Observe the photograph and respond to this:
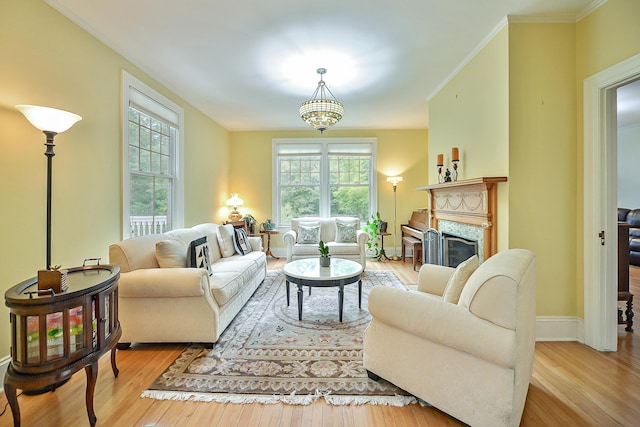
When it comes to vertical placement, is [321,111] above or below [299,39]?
below

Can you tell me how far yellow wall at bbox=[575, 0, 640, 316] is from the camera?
197cm

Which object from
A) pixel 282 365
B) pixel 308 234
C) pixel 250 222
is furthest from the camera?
pixel 250 222

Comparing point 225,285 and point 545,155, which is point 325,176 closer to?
point 225,285

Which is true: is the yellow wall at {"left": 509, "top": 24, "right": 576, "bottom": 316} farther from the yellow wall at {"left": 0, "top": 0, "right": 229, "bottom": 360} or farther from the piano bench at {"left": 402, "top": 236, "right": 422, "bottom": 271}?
the yellow wall at {"left": 0, "top": 0, "right": 229, "bottom": 360}

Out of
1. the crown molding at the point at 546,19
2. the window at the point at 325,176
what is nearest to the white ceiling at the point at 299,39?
the crown molding at the point at 546,19

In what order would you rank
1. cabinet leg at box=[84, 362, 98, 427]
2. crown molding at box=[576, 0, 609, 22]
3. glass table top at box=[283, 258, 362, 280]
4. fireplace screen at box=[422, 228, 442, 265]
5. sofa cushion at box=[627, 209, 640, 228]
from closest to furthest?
cabinet leg at box=[84, 362, 98, 427], crown molding at box=[576, 0, 609, 22], glass table top at box=[283, 258, 362, 280], fireplace screen at box=[422, 228, 442, 265], sofa cushion at box=[627, 209, 640, 228]

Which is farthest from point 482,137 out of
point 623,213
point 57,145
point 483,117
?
point 623,213

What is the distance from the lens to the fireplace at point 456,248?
2.98m

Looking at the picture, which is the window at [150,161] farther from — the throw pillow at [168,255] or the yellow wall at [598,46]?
the yellow wall at [598,46]

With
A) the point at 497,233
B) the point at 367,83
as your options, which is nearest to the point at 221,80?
the point at 367,83

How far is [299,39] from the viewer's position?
8.55 ft

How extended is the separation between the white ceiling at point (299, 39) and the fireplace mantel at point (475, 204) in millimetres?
1362

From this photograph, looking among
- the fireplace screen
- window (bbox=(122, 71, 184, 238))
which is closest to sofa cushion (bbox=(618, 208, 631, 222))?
the fireplace screen

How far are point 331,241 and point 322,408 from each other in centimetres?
350
